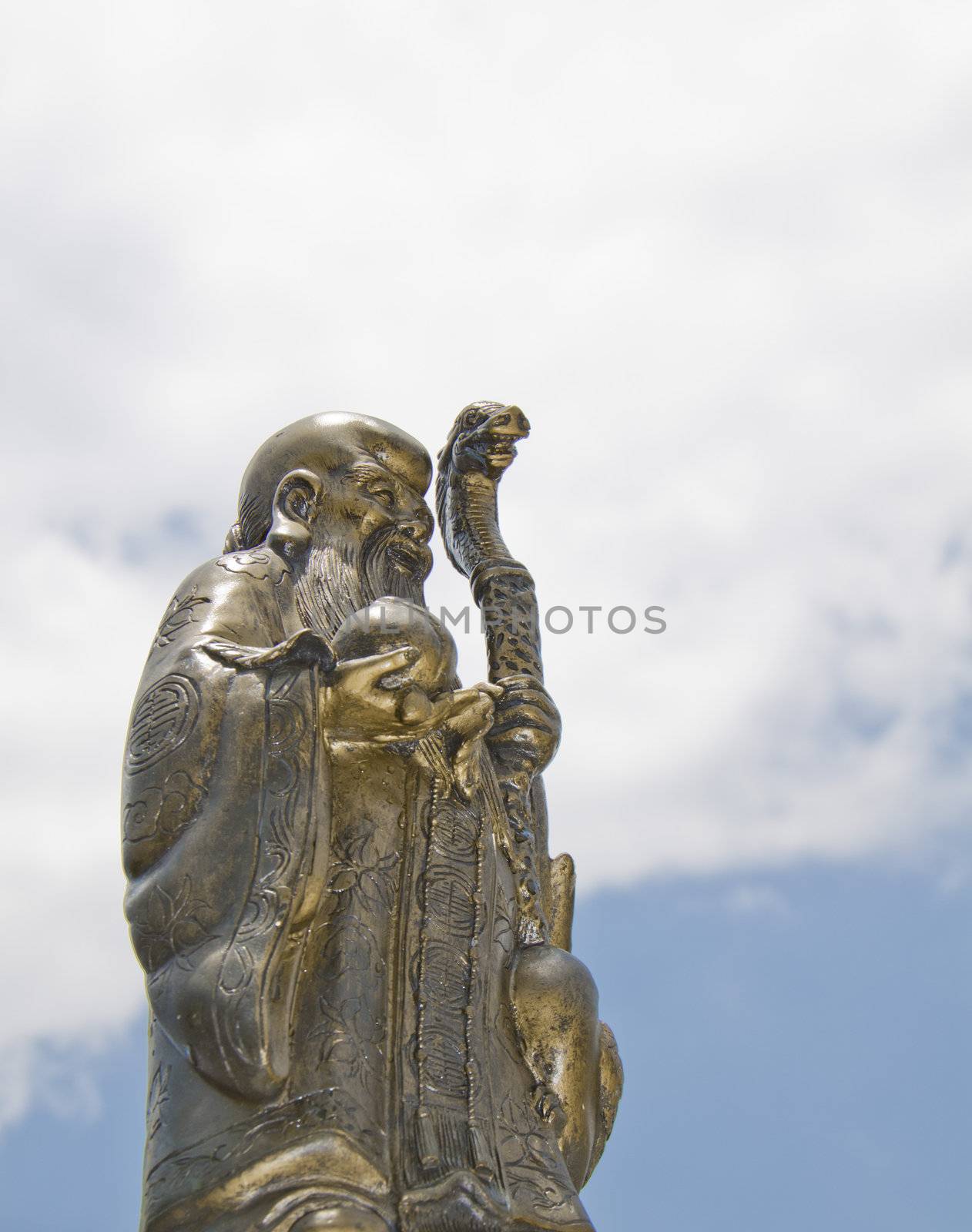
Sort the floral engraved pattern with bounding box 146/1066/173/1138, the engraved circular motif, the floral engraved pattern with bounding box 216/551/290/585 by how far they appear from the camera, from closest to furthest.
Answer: the floral engraved pattern with bounding box 146/1066/173/1138
the engraved circular motif
the floral engraved pattern with bounding box 216/551/290/585

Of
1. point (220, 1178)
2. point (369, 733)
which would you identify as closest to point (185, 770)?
point (369, 733)

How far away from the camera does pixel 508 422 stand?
19.5ft

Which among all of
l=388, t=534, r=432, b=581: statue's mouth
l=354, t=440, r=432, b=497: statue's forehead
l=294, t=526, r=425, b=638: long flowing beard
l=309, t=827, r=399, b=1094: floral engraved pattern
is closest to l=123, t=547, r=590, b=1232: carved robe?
l=309, t=827, r=399, b=1094: floral engraved pattern

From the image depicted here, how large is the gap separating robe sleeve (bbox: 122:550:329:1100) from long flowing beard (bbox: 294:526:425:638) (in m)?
0.41

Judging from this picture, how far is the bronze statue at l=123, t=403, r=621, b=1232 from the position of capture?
394 cm

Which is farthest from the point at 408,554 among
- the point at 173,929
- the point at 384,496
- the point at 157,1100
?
the point at 157,1100

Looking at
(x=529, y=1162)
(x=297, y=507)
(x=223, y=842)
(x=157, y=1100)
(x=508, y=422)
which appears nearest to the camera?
(x=157, y=1100)

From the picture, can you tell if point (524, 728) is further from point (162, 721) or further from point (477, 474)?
point (162, 721)

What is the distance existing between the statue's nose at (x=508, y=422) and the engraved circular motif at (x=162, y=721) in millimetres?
1901

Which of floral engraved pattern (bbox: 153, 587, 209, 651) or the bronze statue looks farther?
floral engraved pattern (bbox: 153, 587, 209, 651)

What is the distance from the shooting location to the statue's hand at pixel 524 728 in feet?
17.5

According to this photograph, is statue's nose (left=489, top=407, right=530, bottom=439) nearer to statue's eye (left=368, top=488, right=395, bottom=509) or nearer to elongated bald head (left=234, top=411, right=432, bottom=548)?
elongated bald head (left=234, top=411, right=432, bottom=548)

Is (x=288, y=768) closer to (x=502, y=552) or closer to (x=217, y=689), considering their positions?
(x=217, y=689)

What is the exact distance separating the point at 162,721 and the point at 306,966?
0.87 m
